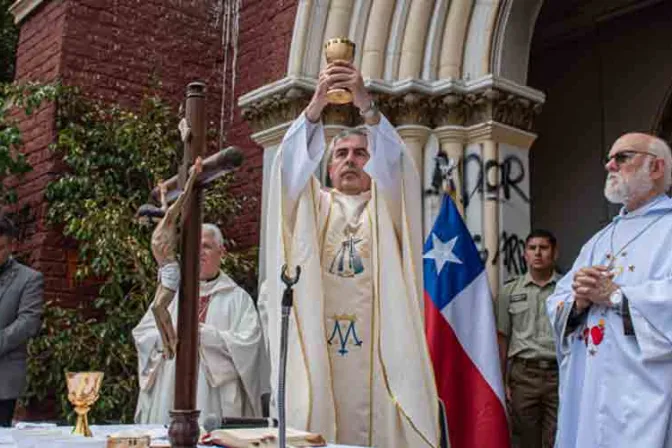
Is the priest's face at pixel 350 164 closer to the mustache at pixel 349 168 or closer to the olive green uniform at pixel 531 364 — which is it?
the mustache at pixel 349 168

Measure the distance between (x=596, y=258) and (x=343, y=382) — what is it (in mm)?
1305

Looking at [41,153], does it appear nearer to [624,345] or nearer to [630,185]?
[630,185]

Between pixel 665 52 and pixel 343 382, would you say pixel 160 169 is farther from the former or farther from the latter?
pixel 665 52

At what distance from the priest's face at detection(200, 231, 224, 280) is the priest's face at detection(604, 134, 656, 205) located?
5.90 feet

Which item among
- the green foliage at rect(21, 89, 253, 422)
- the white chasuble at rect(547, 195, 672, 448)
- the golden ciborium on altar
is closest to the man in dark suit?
the green foliage at rect(21, 89, 253, 422)

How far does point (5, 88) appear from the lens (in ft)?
19.3

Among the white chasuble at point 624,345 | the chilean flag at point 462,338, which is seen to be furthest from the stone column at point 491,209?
the white chasuble at point 624,345

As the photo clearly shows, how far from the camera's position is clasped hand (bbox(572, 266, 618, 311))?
331cm

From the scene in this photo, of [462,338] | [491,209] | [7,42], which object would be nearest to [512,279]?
[491,209]

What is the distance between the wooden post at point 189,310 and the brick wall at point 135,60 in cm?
397

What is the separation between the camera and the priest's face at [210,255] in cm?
400

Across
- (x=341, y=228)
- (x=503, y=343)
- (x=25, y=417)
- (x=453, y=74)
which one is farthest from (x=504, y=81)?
(x=25, y=417)

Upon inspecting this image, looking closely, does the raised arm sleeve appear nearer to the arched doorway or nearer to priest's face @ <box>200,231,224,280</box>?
priest's face @ <box>200,231,224,280</box>

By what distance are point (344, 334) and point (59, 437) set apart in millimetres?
1200
